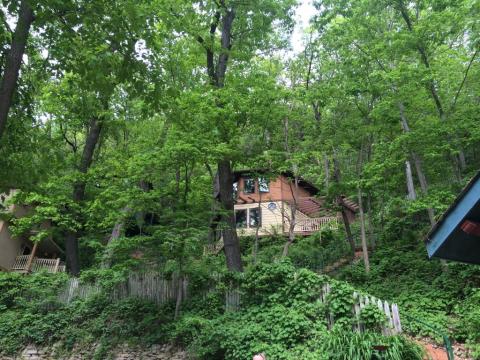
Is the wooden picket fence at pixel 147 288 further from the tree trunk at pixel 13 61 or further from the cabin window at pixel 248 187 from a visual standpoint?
the cabin window at pixel 248 187

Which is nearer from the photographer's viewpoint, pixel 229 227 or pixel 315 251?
pixel 229 227

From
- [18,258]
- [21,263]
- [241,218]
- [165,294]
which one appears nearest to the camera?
[165,294]

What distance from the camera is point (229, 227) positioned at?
1211 centimetres

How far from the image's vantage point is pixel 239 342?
8.79 meters

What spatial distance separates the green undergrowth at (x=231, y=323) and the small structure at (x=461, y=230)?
4.09 meters

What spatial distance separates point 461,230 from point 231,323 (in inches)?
274

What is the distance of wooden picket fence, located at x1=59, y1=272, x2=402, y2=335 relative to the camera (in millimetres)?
8227

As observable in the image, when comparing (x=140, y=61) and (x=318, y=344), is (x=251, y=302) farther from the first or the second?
(x=140, y=61)

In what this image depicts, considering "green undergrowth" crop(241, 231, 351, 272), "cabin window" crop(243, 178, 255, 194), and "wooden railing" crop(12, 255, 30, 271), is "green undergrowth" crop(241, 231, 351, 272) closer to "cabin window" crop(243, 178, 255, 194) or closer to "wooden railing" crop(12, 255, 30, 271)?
"cabin window" crop(243, 178, 255, 194)

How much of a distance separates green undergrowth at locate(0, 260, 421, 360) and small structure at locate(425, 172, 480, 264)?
13.4 feet

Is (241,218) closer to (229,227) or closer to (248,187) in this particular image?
(248,187)

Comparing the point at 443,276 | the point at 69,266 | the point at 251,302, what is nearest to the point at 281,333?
the point at 251,302

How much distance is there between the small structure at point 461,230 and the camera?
3594 mm

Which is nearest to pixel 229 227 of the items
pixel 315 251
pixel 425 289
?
pixel 425 289
